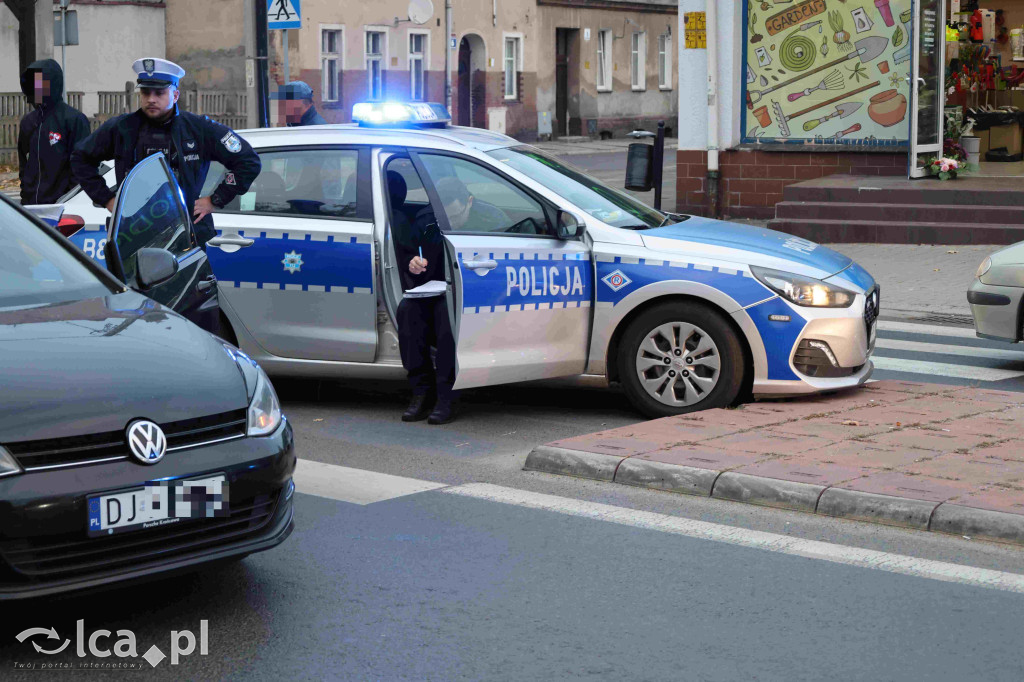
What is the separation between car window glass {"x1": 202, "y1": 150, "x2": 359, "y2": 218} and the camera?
8164 mm

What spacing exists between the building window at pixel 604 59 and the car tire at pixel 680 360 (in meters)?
41.8

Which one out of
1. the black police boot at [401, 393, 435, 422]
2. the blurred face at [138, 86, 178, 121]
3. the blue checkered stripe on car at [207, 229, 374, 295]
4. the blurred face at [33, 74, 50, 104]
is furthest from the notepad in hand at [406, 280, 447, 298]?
the blurred face at [33, 74, 50, 104]

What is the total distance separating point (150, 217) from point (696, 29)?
13.6m

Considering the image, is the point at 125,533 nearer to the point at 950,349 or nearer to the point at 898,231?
the point at 950,349

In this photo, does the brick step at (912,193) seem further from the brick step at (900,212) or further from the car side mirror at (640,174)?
the car side mirror at (640,174)

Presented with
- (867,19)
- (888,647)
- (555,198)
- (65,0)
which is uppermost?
(65,0)

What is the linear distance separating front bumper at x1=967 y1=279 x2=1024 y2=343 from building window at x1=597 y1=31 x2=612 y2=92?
39569 mm

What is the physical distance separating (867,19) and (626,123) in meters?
31.3

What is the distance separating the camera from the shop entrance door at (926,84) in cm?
1784

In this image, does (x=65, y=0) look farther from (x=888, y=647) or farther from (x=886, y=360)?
(x=888, y=647)

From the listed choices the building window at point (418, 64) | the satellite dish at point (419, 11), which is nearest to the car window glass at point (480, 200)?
the satellite dish at point (419, 11)

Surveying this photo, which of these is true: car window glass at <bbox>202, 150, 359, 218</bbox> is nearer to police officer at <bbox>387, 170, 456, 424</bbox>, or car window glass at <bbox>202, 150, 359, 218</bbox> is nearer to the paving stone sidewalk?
police officer at <bbox>387, 170, 456, 424</bbox>

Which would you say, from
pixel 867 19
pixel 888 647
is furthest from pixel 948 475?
pixel 867 19

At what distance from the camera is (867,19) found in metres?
18.3
